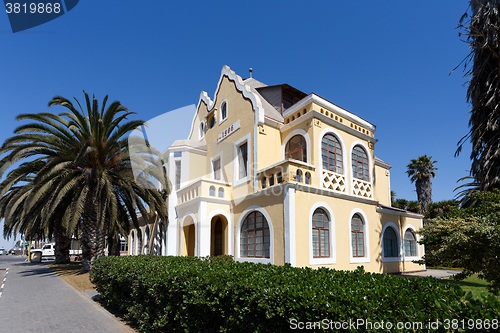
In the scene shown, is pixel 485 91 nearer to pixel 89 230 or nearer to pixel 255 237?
pixel 255 237

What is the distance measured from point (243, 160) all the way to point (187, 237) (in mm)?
5511

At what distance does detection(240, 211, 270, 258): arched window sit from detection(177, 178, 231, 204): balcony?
76.6 inches

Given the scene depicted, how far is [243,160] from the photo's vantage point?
15.8 meters

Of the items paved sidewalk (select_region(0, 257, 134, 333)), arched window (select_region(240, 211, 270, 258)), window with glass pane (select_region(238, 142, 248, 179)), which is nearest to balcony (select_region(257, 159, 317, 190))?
arched window (select_region(240, 211, 270, 258))

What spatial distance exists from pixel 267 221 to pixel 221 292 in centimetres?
843

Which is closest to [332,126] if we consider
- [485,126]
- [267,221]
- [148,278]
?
[267,221]

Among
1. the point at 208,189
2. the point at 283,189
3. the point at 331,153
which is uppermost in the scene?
the point at 331,153

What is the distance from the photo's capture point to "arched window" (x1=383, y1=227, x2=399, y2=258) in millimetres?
16922

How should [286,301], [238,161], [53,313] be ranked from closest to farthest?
[286,301], [53,313], [238,161]

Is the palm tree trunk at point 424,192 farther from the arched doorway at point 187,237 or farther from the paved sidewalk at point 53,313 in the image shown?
the paved sidewalk at point 53,313

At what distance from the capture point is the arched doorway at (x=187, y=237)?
1650 cm

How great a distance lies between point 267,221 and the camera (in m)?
13.2

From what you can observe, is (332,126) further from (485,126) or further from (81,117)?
(81,117)

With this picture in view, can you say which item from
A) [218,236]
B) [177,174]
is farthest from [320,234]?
[177,174]
